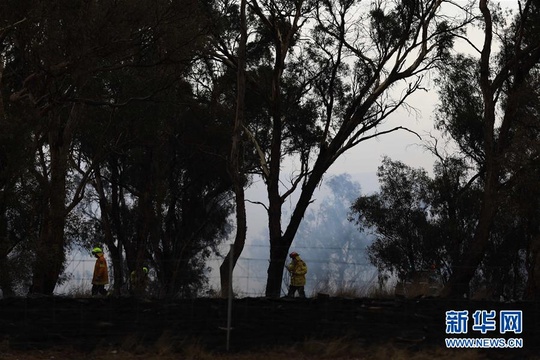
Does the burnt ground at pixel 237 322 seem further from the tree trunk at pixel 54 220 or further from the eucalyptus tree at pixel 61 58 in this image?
the tree trunk at pixel 54 220

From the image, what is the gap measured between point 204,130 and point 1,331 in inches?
894

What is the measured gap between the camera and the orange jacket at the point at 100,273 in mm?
19231

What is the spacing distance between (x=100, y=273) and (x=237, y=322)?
21.5 feet

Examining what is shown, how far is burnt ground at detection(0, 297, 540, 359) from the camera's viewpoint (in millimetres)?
12719

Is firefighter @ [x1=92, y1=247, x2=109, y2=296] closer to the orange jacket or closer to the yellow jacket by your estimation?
the orange jacket

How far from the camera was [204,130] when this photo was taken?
34.9 meters

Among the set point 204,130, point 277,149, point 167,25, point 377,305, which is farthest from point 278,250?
point 377,305

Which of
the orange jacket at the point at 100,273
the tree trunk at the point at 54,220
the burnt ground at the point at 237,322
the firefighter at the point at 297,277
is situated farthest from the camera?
the tree trunk at the point at 54,220

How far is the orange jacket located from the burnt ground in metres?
6.11

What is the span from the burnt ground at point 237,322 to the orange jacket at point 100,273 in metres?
6.11

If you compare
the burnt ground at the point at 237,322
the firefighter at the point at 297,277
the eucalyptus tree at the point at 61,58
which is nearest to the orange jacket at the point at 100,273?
the eucalyptus tree at the point at 61,58

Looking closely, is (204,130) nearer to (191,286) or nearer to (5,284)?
(191,286)

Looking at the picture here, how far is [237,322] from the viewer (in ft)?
44.5

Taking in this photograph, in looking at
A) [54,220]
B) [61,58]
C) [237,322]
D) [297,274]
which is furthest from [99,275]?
[237,322]
